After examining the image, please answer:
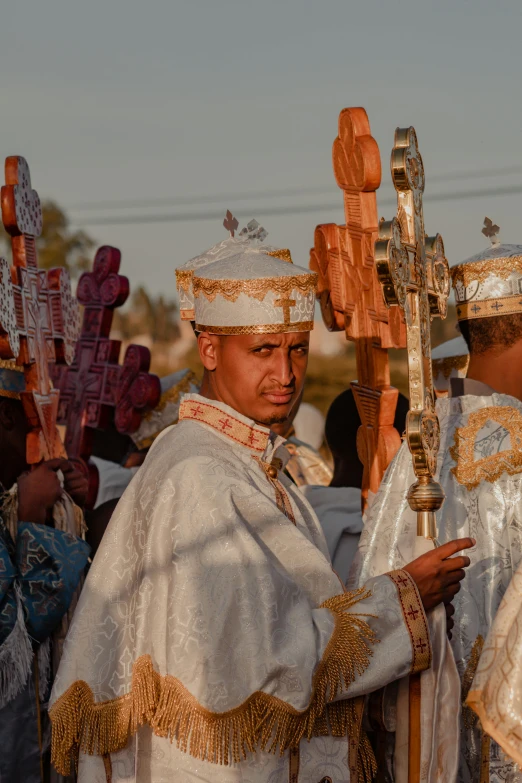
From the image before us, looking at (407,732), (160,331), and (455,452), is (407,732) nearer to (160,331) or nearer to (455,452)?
(455,452)

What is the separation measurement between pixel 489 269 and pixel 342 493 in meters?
1.71

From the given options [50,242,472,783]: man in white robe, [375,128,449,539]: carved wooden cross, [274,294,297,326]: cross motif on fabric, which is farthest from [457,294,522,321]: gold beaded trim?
[274,294,297,326]: cross motif on fabric

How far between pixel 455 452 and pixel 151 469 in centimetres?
123

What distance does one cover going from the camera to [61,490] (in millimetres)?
5336

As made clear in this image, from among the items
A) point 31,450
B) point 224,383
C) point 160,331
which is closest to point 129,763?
point 224,383

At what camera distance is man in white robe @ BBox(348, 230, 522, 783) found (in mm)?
4281

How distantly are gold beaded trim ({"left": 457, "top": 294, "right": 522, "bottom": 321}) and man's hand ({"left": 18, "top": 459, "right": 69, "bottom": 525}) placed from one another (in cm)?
185

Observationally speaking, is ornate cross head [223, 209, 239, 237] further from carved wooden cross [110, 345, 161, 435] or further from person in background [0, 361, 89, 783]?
carved wooden cross [110, 345, 161, 435]

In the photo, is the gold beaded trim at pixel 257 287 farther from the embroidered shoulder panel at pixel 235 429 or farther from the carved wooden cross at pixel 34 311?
the carved wooden cross at pixel 34 311

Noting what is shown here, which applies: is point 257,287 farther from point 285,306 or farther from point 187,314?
point 187,314

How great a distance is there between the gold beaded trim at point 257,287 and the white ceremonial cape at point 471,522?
2.74 feet

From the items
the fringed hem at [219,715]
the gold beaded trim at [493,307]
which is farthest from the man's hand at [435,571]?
the gold beaded trim at [493,307]

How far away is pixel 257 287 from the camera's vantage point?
3906mm

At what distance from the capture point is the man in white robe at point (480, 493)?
428cm
